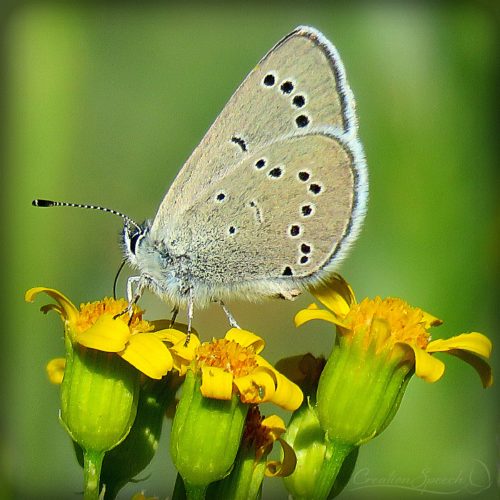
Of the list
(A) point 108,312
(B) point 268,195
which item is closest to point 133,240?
(B) point 268,195

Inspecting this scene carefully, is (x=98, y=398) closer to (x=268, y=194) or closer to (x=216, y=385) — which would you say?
(x=216, y=385)

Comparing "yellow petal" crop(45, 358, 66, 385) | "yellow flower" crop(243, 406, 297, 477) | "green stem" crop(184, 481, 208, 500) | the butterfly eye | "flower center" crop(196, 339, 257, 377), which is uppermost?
the butterfly eye

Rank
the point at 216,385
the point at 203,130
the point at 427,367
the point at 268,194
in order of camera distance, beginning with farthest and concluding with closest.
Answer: the point at 203,130 → the point at 268,194 → the point at 427,367 → the point at 216,385

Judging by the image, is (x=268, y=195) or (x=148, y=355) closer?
(x=148, y=355)

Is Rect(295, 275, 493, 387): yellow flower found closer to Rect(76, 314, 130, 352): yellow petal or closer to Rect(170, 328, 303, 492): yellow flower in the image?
Rect(170, 328, 303, 492): yellow flower

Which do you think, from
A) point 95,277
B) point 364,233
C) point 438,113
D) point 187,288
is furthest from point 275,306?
point 187,288

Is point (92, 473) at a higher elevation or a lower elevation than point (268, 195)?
lower

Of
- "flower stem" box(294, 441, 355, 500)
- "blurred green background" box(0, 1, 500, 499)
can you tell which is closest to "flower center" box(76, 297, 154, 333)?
"flower stem" box(294, 441, 355, 500)

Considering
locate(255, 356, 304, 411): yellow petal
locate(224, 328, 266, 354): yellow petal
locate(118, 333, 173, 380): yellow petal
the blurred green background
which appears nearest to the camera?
locate(118, 333, 173, 380): yellow petal
